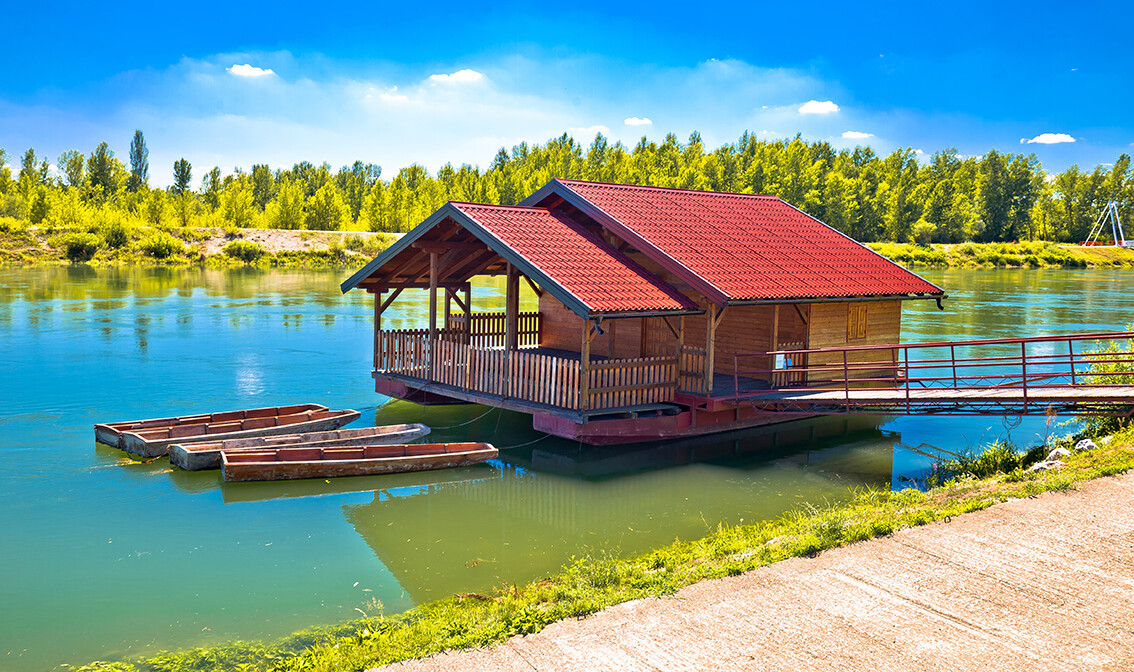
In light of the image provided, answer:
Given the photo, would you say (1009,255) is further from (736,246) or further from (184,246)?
(736,246)

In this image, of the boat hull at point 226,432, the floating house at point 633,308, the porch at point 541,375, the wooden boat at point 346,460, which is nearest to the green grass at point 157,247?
the floating house at point 633,308

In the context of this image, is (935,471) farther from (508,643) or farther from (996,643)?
(508,643)

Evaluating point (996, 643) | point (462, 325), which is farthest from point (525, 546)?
point (462, 325)

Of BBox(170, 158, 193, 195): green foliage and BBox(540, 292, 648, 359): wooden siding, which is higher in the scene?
BBox(170, 158, 193, 195): green foliage

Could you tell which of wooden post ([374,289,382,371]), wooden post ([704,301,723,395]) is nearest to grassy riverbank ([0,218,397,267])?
wooden post ([374,289,382,371])

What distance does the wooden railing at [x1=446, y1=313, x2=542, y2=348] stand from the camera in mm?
23078

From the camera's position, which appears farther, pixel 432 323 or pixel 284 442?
pixel 432 323

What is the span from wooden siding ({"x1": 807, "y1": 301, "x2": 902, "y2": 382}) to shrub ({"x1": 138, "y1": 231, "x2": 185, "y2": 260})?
78.1m

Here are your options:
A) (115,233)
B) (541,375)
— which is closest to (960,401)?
(541,375)

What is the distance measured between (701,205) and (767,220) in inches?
75.9

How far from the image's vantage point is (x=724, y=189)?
360 ft

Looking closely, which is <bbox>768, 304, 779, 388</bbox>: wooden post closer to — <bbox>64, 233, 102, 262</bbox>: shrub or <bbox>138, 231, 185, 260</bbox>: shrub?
<bbox>64, 233, 102, 262</bbox>: shrub

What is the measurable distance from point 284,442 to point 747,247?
450 inches

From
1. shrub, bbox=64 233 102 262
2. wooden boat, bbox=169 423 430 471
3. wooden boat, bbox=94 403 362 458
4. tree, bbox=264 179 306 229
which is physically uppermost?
tree, bbox=264 179 306 229
